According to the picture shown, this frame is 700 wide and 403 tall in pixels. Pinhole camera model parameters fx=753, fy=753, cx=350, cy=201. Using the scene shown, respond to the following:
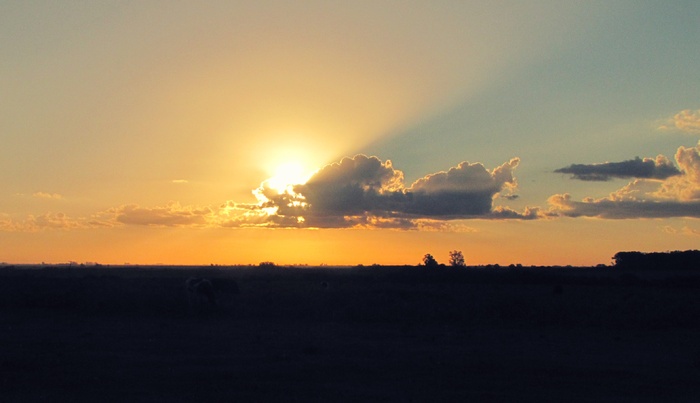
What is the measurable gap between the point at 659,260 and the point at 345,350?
16582 cm

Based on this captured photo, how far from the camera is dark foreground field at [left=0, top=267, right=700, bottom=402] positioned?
19031 mm

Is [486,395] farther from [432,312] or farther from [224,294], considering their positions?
[224,294]

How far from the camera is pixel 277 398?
1772cm

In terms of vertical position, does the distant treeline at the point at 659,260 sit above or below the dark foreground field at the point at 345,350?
above

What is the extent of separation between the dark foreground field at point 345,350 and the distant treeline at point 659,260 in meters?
133

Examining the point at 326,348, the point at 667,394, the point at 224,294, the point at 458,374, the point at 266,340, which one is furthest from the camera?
the point at 224,294

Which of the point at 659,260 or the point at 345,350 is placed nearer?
the point at 345,350

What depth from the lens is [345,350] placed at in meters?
26.5

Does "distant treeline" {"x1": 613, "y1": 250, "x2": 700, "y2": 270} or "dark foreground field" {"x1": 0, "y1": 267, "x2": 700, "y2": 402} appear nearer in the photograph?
"dark foreground field" {"x1": 0, "y1": 267, "x2": 700, "y2": 402}

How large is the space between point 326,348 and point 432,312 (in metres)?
14.4

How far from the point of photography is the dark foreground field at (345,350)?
19.0 metres

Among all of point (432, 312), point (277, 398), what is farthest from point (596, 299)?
point (277, 398)

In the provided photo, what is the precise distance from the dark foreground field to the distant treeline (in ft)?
438

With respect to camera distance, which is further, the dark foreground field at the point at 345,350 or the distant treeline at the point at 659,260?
the distant treeline at the point at 659,260
